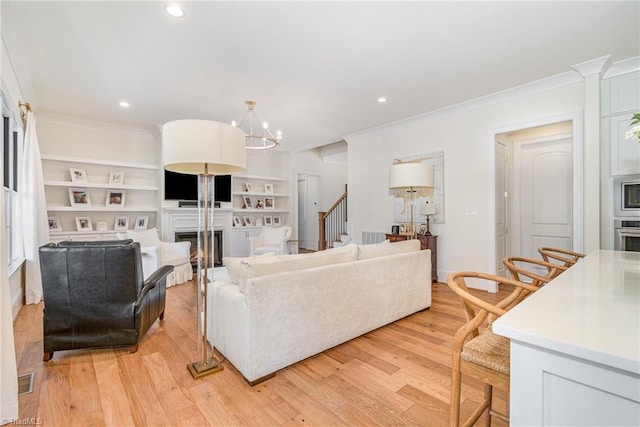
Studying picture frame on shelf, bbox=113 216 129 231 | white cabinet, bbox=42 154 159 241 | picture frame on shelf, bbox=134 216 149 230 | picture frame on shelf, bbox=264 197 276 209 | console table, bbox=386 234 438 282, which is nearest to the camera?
console table, bbox=386 234 438 282

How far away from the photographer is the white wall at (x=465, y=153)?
377cm

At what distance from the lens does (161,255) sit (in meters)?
4.39

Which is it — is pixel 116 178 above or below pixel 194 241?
above

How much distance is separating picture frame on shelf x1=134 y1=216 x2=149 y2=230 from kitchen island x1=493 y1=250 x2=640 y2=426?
5951mm

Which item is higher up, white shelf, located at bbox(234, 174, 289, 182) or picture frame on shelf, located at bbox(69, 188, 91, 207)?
white shelf, located at bbox(234, 174, 289, 182)

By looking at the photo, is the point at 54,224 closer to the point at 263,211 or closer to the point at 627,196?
the point at 263,211

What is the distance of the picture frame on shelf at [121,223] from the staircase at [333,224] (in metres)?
3.76

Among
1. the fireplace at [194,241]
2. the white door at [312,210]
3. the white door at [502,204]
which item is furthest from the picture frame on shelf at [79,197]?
the white door at [502,204]

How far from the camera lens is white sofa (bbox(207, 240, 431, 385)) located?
1.97 m

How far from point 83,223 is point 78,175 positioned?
799mm

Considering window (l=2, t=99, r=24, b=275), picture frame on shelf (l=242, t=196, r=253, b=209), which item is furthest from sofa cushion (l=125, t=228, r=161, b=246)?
picture frame on shelf (l=242, t=196, r=253, b=209)

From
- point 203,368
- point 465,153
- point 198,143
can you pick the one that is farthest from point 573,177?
point 203,368

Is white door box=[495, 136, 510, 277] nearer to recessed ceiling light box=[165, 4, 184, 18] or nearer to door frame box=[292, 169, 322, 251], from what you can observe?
recessed ceiling light box=[165, 4, 184, 18]

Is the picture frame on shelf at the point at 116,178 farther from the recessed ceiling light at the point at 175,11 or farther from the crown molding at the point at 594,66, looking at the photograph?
the crown molding at the point at 594,66
